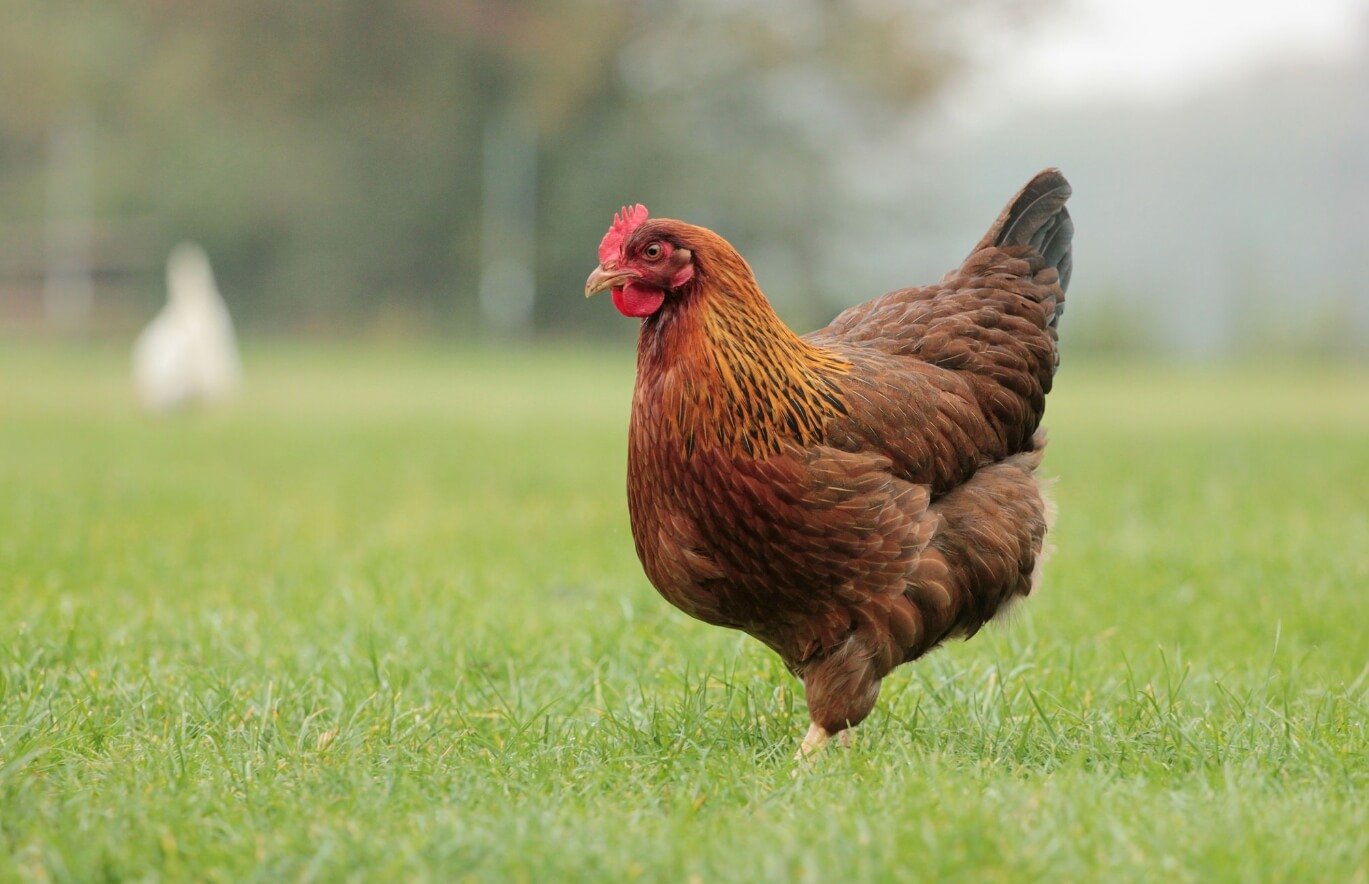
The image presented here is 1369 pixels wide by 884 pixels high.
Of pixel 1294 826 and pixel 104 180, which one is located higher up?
pixel 104 180

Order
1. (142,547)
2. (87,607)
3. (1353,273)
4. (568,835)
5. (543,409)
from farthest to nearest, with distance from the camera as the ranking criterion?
(1353,273) → (543,409) → (142,547) → (87,607) → (568,835)

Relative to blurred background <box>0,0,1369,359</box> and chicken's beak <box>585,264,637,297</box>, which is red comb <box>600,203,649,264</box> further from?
blurred background <box>0,0,1369,359</box>

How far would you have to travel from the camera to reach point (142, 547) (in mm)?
4984

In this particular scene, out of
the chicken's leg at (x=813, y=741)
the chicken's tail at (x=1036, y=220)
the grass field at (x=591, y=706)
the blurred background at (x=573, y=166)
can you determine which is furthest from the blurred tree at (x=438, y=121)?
the chicken's leg at (x=813, y=741)

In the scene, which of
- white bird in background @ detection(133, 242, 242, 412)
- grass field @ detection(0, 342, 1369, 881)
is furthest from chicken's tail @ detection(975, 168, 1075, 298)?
white bird in background @ detection(133, 242, 242, 412)

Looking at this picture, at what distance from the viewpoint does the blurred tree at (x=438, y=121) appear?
2283 centimetres

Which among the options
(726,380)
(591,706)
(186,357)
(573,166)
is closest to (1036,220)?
(726,380)

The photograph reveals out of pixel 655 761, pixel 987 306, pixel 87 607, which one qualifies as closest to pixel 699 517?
pixel 655 761

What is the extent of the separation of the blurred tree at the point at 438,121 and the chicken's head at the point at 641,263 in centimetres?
1949

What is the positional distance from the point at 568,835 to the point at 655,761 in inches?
19.8

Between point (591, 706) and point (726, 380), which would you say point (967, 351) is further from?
point (591, 706)

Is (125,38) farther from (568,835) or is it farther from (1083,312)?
(568,835)

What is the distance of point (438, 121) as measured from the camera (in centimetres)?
2406

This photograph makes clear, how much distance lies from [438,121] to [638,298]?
73.3ft
